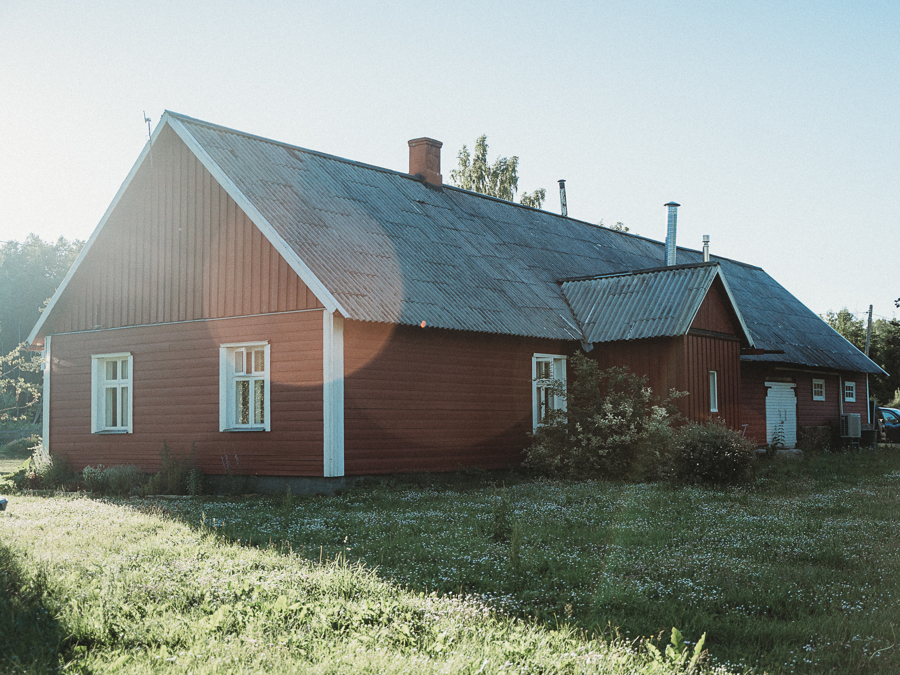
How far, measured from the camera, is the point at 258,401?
55.8 feet

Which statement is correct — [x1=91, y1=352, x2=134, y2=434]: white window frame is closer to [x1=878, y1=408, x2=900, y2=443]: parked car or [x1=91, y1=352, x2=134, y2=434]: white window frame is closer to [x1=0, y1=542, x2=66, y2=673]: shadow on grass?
[x1=0, y1=542, x2=66, y2=673]: shadow on grass

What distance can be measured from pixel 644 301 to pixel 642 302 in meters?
0.05

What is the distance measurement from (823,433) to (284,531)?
2546 cm

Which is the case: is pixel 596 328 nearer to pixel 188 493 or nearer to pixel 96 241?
pixel 188 493

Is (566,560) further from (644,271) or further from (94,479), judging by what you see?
(644,271)

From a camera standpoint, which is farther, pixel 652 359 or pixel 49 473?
pixel 652 359

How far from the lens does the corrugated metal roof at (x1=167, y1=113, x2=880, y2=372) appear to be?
55.8 ft

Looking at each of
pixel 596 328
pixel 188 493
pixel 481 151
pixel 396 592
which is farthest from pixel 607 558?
pixel 481 151

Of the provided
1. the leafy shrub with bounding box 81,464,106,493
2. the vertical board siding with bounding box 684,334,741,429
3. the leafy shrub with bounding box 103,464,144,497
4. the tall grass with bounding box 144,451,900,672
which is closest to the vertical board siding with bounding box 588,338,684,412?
the vertical board siding with bounding box 684,334,741,429

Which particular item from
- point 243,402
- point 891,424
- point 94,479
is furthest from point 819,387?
point 94,479

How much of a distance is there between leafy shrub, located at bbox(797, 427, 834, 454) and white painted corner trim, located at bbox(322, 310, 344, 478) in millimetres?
19016

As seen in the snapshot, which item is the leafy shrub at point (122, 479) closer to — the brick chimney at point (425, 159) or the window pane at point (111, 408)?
the window pane at point (111, 408)

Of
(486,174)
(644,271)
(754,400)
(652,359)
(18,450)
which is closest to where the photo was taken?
(652,359)

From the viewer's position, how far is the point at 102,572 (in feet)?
24.6
